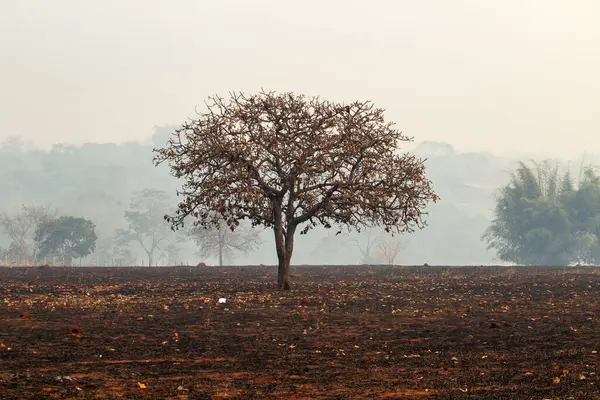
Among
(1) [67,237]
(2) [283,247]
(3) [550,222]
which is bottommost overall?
(2) [283,247]

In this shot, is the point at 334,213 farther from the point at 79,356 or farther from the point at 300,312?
the point at 79,356

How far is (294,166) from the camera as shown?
135 feet

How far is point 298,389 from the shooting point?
47.2 feet

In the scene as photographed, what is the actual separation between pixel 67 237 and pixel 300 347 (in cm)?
11976

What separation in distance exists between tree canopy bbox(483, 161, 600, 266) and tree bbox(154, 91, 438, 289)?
72030 millimetres

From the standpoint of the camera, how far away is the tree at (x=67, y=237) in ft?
438

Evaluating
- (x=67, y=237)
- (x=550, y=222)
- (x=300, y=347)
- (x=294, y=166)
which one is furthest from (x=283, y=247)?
(x=67, y=237)

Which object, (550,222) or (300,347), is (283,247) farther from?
(550,222)

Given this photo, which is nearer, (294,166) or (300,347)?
(300,347)

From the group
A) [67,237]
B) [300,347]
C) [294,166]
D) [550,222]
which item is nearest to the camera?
[300,347]

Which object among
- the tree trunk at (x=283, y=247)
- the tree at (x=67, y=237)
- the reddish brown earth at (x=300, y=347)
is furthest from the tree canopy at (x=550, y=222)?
the reddish brown earth at (x=300, y=347)

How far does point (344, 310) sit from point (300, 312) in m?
1.95

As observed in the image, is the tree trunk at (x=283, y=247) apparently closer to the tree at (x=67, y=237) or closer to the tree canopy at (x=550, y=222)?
the tree canopy at (x=550, y=222)

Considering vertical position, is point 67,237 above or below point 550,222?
below
